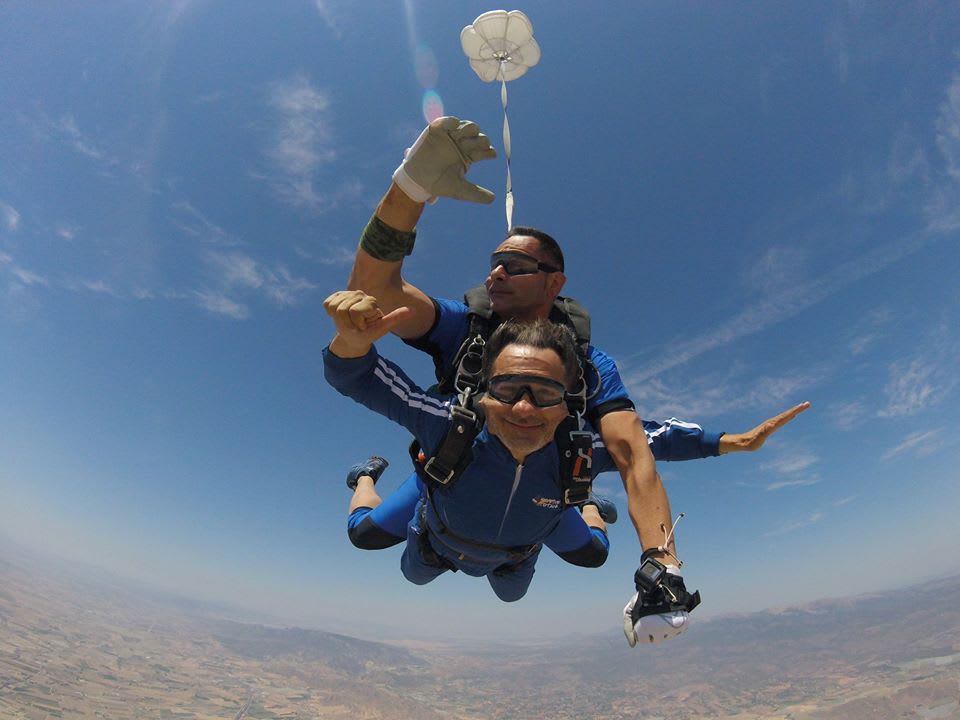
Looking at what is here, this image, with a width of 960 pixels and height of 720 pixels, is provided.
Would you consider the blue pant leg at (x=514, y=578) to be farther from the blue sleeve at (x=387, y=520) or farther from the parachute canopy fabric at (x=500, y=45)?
the parachute canopy fabric at (x=500, y=45)

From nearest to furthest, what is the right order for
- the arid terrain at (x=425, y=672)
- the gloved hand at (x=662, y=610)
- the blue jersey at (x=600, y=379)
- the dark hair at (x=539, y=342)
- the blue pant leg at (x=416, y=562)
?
the gloved hand at (x=662, y=610) < the dark hair at (x=539, y=342) < the blue jersey at (x=600, y=379) < the blue pant leg at (x=416, y=562) < the arid terrain at (x=425, y=672)

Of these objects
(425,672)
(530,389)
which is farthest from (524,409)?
(425,672)

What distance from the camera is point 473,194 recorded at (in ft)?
6.49

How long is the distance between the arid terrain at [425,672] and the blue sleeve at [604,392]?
88.9 metres

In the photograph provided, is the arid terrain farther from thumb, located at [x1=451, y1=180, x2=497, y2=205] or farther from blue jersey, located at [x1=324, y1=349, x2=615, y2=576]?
thumb, located at [x1=451, y1=180, x2=497, y2=205]

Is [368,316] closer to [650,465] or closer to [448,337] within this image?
[448,337]

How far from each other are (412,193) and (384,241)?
25 cm

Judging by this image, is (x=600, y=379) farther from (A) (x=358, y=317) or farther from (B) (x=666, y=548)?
(A) (x=358, y=317)

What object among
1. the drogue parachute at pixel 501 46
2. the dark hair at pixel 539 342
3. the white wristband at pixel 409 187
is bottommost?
the dark hair at pixel 539 342

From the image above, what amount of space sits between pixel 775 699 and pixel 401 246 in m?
141

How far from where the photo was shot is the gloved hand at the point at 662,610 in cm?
149

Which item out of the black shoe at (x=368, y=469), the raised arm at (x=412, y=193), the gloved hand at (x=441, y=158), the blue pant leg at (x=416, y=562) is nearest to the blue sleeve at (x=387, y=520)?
the blue pant leg at (x=416, y=562)

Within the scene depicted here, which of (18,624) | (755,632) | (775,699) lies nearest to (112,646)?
(18,624)

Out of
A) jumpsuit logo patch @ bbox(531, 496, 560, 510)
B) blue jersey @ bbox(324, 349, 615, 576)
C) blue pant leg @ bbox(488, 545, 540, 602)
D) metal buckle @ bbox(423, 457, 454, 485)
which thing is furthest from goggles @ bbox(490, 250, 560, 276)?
blue pant leg @ bbox(488, 545, 540, 602)
